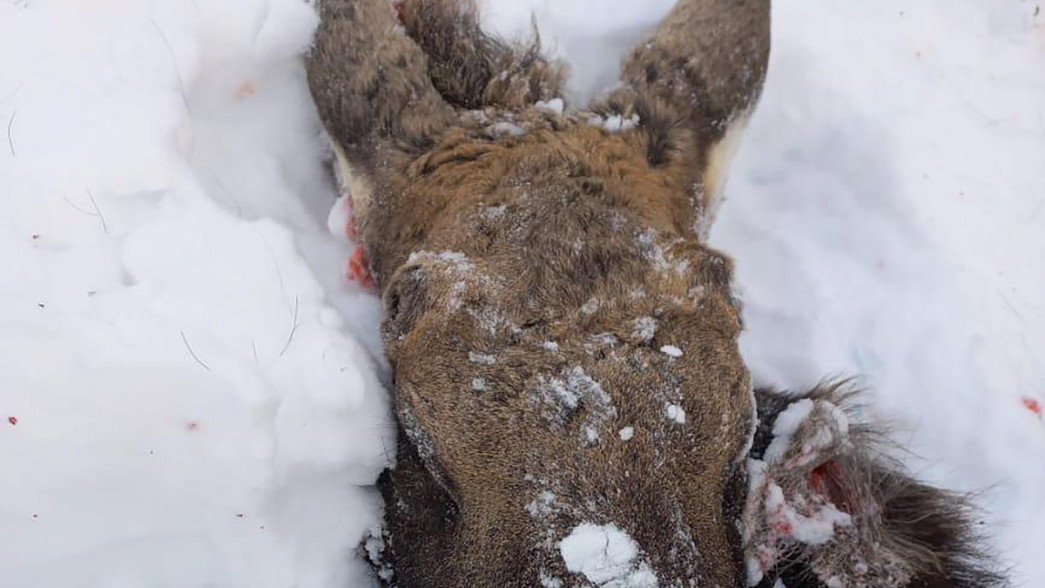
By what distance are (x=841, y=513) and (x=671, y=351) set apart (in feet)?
3.75

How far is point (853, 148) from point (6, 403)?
13.2 feet

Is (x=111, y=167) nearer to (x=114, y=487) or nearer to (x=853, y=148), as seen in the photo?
(x=114, y=487)

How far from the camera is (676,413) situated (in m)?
2.65

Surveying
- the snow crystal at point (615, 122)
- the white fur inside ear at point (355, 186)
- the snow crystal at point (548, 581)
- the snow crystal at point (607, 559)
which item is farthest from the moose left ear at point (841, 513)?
the white fur inside ear at point (355, 186)

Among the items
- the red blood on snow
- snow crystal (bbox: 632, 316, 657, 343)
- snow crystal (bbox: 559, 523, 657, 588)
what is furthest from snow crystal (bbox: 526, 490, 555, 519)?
the red blood on snow

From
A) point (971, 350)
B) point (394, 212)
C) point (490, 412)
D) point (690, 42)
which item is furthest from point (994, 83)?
point (490, 412)

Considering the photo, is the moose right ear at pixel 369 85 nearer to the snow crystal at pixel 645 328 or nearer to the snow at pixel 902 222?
the snow at pixel 902 222

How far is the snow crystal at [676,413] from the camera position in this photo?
104 inches

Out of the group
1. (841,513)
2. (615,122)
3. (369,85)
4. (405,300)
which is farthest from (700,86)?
(841,513)

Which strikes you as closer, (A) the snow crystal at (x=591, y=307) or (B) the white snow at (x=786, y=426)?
(A) the snow crystal at (x=591, y=307)

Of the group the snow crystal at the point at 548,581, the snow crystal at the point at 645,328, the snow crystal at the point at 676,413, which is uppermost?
the snow crystal at the point at 645,328

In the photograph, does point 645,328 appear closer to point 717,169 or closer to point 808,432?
point 808,432

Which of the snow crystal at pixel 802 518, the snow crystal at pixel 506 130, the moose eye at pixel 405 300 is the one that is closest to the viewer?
the moose eye at pixel 405 300

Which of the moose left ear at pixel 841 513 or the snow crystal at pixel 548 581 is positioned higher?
the snow crystal at pixel 548 581
